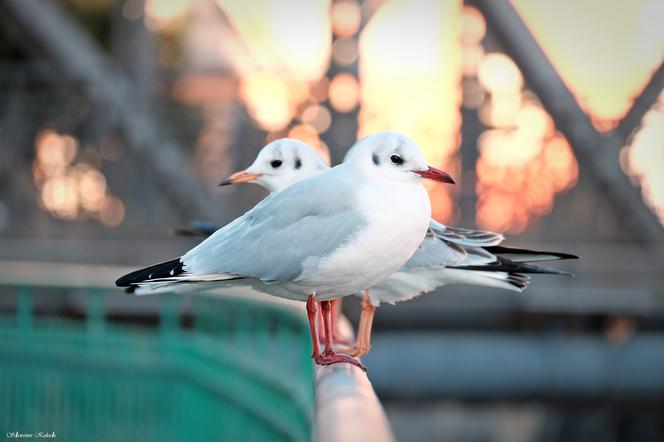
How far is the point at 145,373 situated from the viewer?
391 cm

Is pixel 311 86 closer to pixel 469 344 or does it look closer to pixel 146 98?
pixel 146 98

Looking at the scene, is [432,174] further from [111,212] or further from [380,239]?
[111,212]

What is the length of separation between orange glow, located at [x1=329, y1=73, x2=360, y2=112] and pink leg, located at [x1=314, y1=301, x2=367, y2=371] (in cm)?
391

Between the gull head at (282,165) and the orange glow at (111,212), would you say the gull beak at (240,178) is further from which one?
the orange glow at (111,212)

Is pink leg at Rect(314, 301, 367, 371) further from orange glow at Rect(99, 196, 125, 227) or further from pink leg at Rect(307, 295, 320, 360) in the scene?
orange glow at Rect(99, 196, 125, 227)

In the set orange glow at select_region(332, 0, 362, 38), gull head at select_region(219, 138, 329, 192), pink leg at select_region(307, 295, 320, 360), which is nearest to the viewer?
pink leg at select_region(307, 295, 320, 360)

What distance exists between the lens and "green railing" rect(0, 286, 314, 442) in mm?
3277

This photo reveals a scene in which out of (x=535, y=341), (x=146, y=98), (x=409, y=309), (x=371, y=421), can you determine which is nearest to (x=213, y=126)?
(x=146, y=98)

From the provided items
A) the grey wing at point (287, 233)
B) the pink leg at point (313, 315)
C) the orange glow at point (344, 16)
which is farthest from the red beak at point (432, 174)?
the orange glow at point (344, 16)

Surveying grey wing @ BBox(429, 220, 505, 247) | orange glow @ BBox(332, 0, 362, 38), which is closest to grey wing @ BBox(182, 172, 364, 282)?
grey wing @ BBox(429, 220, 505, 247)

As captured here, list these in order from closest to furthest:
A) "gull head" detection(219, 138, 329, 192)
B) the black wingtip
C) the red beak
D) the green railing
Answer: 1. the black wingtip
2. the red beak
3. "gull head" detection(219, 138, 329, 192)
4. the green railing

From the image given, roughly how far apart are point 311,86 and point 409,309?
128cm

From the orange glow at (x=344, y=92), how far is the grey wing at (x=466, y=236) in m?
3.80

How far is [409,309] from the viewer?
6.33m
